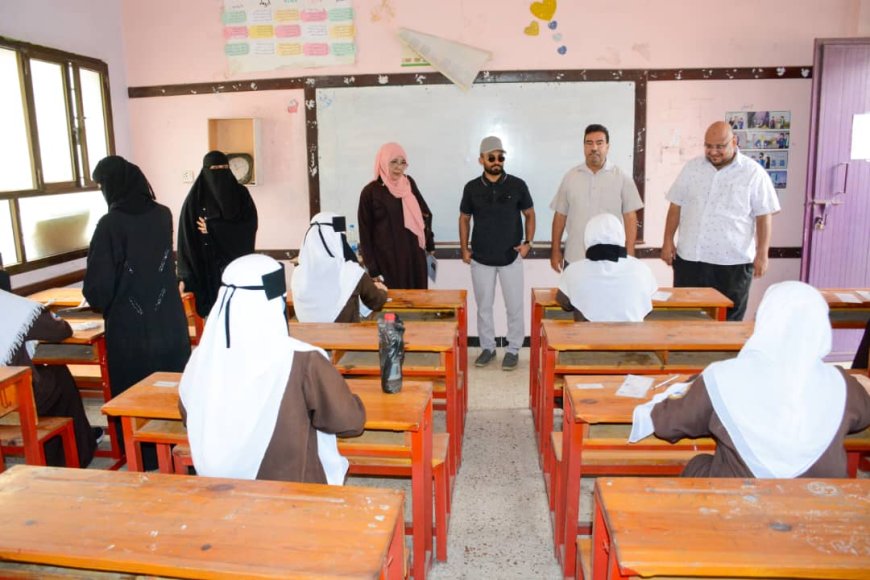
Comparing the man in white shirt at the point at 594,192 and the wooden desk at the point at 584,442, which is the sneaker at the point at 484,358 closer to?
the man in white shirt at the point at 594,192

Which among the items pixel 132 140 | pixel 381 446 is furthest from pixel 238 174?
pixel 381 446

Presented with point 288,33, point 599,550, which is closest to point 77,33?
point 288,33

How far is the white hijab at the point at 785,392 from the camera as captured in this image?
1650 mm

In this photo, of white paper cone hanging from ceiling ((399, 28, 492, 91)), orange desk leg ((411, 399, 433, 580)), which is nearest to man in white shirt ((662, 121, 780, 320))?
white paper cone hanging from ceiling ((399, 28, 492, 91))

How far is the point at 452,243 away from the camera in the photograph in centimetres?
544

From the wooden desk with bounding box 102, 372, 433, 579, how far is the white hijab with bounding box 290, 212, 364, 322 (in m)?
0.96

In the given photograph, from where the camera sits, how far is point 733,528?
4.69 feet

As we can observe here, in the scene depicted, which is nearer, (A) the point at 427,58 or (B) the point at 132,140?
(A) the point at 427,58

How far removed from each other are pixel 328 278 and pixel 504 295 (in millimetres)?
1936

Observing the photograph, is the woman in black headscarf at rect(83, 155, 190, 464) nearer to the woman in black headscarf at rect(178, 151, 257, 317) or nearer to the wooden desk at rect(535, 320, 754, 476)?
the woman in black headscarf at rect(178, 151, 257, 317)

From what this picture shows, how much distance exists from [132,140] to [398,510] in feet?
16.6

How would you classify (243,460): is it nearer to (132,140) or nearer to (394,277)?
(394,277)

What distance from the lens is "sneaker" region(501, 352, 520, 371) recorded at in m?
4.80

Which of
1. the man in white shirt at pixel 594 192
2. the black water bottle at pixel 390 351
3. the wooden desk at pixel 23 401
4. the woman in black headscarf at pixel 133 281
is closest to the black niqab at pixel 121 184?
the woman in black headscarf at pixel 133 281
